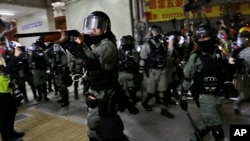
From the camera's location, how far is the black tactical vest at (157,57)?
4.23 m

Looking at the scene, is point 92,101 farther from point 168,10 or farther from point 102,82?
point 168,10

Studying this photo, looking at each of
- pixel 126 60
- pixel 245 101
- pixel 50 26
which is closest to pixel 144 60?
pixel 126 60

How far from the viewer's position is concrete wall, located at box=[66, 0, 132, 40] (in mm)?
7055

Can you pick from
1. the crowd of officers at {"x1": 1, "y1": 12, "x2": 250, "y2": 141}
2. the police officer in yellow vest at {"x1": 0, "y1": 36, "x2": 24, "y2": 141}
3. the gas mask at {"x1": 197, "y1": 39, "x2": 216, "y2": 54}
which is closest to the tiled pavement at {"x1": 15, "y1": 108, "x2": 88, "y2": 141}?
the police officer in yellow vest at {"x1": 0, "y1": 36, "x2": 24, "y2": 141}

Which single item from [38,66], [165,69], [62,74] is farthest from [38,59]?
[165,69]

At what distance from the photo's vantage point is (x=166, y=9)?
8664 mm

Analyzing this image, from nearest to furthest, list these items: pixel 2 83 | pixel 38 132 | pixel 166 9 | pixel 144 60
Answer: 1. pixel 2 83
2. pixel 38 132
3. pixel 144 60
4. pixel 166 9

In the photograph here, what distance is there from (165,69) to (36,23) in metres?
8.20

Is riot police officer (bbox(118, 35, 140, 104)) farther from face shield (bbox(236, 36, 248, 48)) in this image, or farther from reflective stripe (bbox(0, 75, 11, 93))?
reflective stripe (bbox(0, 75, 11, 93))

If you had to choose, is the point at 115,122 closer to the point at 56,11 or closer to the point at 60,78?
the point at 60,78

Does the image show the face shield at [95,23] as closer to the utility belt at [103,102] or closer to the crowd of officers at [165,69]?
the crowd of officers at [165,69]

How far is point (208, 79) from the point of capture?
249 cm

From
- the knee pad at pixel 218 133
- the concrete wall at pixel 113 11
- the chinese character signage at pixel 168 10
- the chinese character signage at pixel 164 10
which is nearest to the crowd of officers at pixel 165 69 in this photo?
the knee pad at pixel 218 133

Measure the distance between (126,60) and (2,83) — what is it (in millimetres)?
2777
